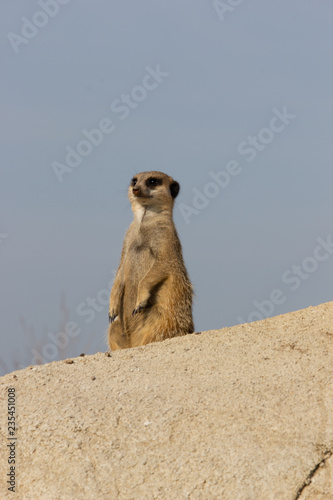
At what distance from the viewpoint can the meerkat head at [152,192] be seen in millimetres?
6338

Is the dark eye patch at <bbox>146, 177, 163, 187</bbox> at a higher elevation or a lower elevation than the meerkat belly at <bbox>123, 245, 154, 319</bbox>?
higher

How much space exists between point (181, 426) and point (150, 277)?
2146 millimetres

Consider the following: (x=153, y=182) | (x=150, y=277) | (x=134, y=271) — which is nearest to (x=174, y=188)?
(x=153, y=182)

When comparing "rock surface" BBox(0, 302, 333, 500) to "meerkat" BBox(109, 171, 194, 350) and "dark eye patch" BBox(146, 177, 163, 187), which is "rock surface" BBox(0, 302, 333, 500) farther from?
"dark eye patch" BBox(146, 177, 163, 187)

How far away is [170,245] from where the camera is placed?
20.1 ft

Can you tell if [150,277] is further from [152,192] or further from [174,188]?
[174,188]

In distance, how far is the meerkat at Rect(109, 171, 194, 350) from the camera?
599 cm

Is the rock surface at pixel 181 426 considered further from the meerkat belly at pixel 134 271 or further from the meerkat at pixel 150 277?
the meerkat belly at pixel 134 271

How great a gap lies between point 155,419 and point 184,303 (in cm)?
201

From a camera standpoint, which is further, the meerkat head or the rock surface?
the meerkat head

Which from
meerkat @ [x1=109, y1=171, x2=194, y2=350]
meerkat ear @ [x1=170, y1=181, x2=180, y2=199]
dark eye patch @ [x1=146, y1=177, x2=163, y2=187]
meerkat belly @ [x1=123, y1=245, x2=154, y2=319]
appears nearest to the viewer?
meerkat @ [x1=109, y1=171, x2=194, y2=350]

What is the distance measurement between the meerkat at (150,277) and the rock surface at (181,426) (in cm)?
96

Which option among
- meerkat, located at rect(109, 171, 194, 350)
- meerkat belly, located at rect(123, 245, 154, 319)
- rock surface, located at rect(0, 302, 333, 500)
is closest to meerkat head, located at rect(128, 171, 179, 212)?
meerkat, located at rect(109, 171, 194, 350)

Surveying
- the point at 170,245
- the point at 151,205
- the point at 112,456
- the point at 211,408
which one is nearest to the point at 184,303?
the point at 170,245
